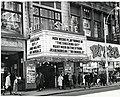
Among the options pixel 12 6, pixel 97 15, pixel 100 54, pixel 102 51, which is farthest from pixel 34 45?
pixel 97 15

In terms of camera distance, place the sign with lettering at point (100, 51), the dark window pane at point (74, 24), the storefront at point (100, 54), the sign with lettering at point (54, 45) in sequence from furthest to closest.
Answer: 1. the dark window pane at point (74, 24)
2. the storefront at point (100, 54)
3. the sign with lettering at point (100, 51)
4. the sign with lettering at point (54, 45)

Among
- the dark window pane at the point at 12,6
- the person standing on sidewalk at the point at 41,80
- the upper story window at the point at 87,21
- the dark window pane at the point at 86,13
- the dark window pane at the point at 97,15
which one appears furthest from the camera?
the dark window pane at the point at 97,15

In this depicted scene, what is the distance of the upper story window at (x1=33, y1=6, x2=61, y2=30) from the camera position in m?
24.7

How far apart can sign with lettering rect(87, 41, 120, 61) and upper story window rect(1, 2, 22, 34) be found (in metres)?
8.92

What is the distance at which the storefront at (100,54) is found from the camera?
2762 cm

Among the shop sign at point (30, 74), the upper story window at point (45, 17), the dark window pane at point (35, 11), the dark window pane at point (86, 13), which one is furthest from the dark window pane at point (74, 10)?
the shop sign at point (30, 74)

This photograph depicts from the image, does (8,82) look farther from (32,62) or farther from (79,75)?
(79,75)

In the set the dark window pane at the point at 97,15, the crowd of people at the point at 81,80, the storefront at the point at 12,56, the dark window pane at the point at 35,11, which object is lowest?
the crowd of people at the point at 81,80

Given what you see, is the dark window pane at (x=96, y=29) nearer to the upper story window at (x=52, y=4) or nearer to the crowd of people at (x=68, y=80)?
the crowd of people at (x=68, y=80)

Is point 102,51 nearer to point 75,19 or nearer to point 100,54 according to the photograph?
point 100,54

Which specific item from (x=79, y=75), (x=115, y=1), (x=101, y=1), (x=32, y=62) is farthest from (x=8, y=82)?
(x=115, y=1)

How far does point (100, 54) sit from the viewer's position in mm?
29422

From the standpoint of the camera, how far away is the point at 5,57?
2469 centimetres

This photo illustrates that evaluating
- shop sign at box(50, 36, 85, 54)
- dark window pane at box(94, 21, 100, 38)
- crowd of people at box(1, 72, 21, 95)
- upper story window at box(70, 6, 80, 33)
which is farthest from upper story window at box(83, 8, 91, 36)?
crowd of people at box(1, 72, 21, 95)
